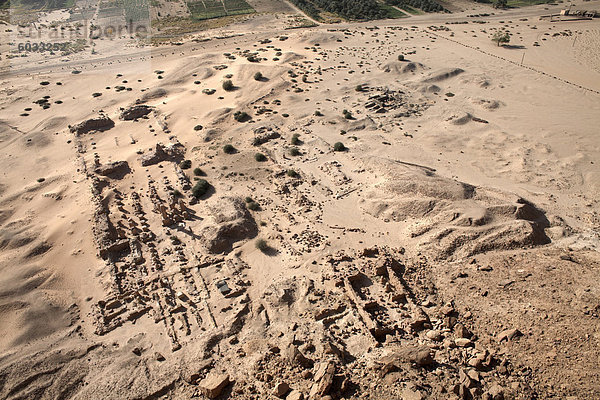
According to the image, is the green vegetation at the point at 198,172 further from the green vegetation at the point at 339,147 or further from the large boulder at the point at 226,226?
the green vegetation at the point at 339,147

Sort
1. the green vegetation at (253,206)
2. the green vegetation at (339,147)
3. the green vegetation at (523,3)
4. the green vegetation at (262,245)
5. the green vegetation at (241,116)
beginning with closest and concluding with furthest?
the green vegetation at (262,245)
the green vegetation at (253,206)
the green vegetation at (339,147)
the green vegetation at (241,116)
the green vegetation at (523,3)

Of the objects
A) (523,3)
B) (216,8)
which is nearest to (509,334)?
(216,8)

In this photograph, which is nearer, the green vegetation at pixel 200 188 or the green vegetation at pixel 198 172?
the green vegetation at pixel 200 188

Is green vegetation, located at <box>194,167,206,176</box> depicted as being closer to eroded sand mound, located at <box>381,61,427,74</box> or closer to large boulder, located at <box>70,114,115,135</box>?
large boulder, located at <box>70,114,115,135</box>

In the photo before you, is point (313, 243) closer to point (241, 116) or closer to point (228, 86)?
point (241, 116)

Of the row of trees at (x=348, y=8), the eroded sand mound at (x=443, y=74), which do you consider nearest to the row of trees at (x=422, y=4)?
the row of trees at (x=348, y=8)

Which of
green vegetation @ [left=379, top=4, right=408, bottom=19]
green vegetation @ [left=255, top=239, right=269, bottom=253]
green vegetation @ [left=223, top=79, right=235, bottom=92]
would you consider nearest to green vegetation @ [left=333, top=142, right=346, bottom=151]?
green vegetation @ [left=255, top=239, right=269, bottom=253]

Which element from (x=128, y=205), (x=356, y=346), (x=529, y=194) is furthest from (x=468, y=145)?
(x=128, y=205)

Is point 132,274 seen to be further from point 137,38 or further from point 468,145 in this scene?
point 137,38
